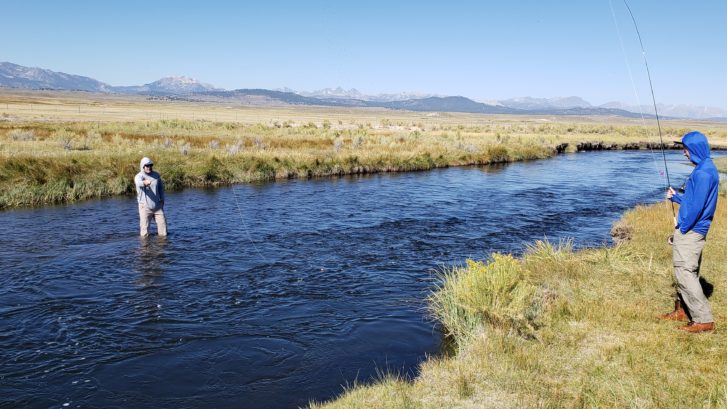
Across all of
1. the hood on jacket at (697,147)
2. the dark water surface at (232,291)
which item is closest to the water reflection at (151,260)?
the dark water surface at (232,291)

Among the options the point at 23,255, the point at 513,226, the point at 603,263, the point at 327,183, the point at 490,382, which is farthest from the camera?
the point at 327,183

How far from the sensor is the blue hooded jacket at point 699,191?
6660 mm

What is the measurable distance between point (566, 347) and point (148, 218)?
1096cm

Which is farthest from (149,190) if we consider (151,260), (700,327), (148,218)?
(700,327)

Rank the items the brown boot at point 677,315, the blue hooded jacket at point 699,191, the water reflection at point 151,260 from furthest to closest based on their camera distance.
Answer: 1. the water reflection at point 151,260
2. the brown boot at point 677,315
3. the blue hooded jacket at point 699,191

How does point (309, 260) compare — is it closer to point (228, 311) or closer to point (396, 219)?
point (228, 311)

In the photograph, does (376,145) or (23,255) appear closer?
(23,255)

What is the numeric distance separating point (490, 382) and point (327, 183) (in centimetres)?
2187

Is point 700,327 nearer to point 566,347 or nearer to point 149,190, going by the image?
point 566,347

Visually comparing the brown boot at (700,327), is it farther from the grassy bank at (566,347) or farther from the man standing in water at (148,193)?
the man standing in water at (148,193)

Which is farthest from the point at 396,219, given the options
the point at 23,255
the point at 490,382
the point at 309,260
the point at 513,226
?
the point at 490,382

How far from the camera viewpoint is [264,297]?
10.3m

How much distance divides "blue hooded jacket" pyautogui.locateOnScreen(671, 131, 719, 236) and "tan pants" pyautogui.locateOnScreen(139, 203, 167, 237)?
11730mm

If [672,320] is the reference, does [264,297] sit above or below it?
below
